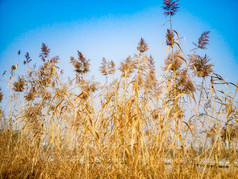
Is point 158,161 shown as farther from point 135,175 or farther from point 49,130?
point 49,130

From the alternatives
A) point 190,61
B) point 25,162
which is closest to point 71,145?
point 25,162

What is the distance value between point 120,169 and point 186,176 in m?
0.69

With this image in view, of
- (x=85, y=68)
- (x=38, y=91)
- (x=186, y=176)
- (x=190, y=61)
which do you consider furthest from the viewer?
(x=85, y=68)

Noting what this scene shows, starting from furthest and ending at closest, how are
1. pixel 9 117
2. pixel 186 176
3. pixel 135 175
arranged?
pixel 9 117
pixel 186 176
pixel 135 175

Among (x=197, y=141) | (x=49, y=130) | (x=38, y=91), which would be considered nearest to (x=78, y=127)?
(x=49, y=130)

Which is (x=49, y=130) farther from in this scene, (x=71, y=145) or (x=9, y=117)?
(x=9, y=117)

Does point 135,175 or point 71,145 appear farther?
point 71,145

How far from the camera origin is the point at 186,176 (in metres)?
1.55

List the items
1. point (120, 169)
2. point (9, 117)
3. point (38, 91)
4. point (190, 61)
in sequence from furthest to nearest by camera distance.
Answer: point (9, 117) < point (38, 91) < point (190, 61) < point (120, 169)

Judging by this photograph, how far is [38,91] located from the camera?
8.55ft

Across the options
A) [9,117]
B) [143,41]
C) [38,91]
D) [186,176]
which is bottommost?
[186,176]

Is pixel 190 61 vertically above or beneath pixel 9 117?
above

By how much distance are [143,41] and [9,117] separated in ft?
8.94

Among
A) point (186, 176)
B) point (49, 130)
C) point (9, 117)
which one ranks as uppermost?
point (9, 117)
